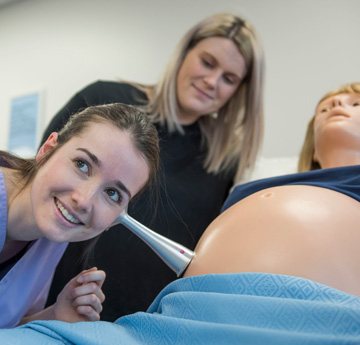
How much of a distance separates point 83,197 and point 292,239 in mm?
399

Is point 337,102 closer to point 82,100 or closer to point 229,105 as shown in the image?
point 229,105

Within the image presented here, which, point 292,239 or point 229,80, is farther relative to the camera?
point 229,80

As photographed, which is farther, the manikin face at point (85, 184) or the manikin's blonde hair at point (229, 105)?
the manikin's blonde hair at point (229, 105)

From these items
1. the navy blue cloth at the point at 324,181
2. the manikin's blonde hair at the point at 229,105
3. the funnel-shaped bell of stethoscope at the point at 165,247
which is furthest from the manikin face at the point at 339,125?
the funnel-shaped bell of stethoscope at the point at 165,247

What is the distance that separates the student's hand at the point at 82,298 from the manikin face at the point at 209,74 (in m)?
0.79

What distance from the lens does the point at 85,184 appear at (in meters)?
0.86

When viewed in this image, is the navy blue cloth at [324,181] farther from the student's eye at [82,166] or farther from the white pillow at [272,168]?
the student's eye at [82,166]

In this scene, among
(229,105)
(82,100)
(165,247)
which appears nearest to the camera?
(165,247)

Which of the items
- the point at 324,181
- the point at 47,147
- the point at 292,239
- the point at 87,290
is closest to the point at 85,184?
the point at 47,147

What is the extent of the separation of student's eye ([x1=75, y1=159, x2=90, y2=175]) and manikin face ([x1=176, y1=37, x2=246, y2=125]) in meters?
0.80

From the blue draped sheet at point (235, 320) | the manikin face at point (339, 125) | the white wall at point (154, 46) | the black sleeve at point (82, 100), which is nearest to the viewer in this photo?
the blue draped sheet at point (235, 320)

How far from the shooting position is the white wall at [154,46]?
6.45 ft

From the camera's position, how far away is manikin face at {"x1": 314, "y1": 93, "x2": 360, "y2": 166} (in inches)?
49.9

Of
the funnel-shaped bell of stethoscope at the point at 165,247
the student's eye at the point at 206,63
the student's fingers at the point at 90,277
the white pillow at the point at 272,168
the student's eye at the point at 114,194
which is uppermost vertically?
the student's eye at the point at 206,63
